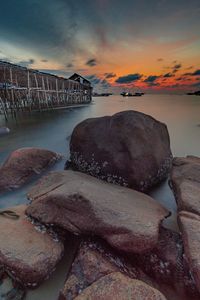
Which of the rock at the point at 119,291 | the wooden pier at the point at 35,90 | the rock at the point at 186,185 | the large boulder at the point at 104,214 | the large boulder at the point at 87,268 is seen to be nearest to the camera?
the rock at the point at 119,291

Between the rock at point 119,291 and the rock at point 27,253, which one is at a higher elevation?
the rock at point 119,291

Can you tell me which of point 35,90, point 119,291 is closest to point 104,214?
point 119,291

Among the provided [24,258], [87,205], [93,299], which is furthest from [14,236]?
[93,299]

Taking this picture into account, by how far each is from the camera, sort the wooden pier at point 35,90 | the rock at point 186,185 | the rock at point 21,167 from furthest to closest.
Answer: the wooden pier at point 35,90 → the rock at point 21,167 → the rock at point 186,185

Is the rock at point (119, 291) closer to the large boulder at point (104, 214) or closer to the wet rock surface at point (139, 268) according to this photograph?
the wet rock surface at point (139, 268)

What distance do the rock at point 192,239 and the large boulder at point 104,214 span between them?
1.06 feet

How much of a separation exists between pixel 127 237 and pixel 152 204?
106cm

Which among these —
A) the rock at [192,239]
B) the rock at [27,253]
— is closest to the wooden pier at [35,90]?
the rock at [27,253]

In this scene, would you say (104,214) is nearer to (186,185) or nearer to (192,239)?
(192,239)

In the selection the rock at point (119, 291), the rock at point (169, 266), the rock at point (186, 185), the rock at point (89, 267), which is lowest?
the rock at point (169, 266)

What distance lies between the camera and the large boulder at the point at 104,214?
248 centimetres

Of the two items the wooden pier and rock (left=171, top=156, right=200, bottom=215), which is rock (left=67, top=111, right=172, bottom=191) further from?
the wooden pier

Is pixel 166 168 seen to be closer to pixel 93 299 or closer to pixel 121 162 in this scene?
pixel 121 162

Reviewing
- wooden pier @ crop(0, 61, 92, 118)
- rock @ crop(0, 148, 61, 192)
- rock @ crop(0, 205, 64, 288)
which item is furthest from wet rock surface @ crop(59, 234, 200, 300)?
wooden pier @ crop(0, 61, 92, 118)
